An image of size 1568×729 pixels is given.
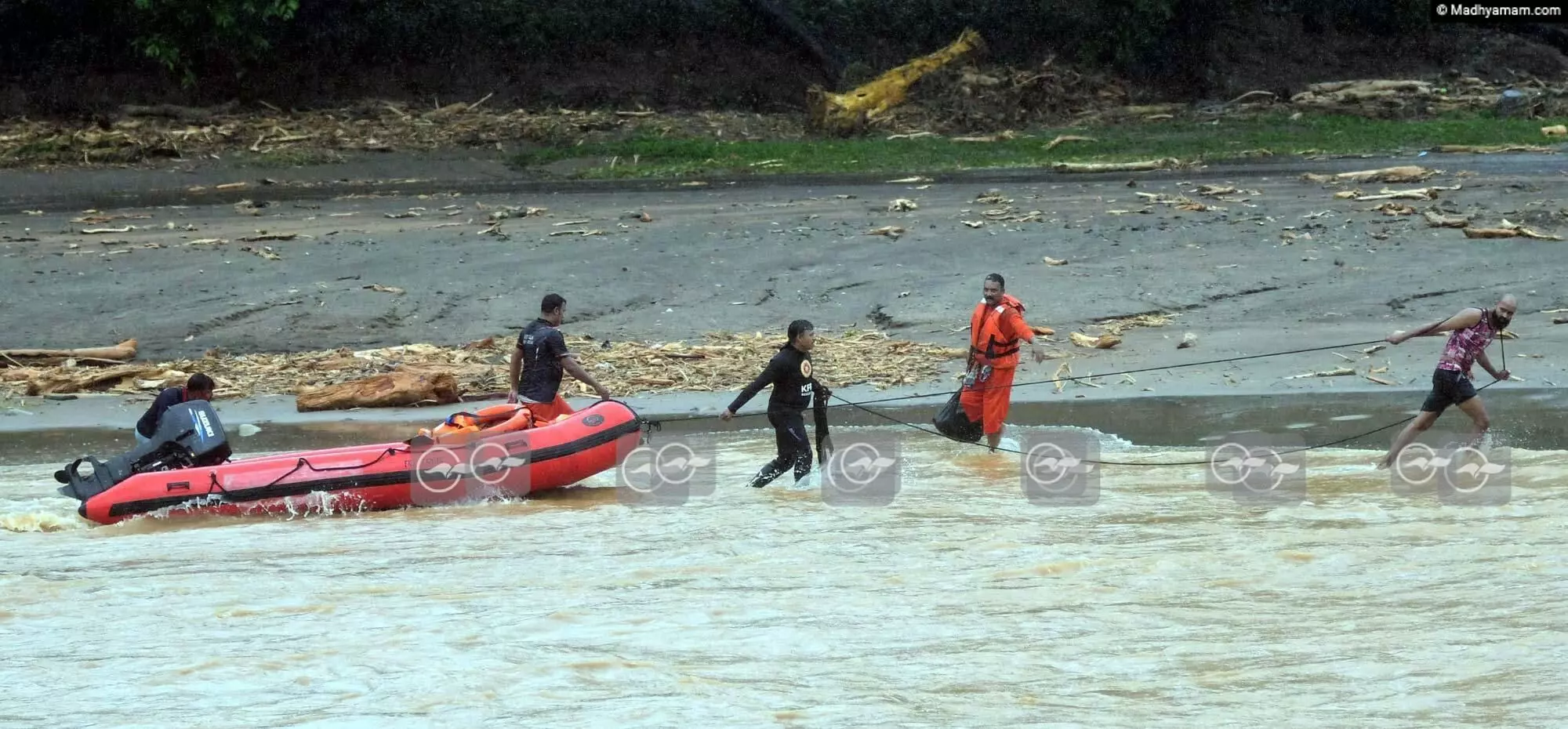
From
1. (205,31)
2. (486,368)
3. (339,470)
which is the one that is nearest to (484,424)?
(339,470)

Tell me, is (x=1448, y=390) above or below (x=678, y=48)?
below

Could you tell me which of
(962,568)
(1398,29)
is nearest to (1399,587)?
(962,568)

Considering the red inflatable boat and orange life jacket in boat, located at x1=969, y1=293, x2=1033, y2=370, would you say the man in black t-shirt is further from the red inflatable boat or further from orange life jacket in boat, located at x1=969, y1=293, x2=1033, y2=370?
orange life jacket in boat, located at x1=969, y1=293, x2=1033, y2=370

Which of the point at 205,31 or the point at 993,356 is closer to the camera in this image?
the point at 993,356

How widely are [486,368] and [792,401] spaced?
17.6 feet

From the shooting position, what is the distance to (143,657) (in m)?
8.77

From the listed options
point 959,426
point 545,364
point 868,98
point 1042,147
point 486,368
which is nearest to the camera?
point 545,364

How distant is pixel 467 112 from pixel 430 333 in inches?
564

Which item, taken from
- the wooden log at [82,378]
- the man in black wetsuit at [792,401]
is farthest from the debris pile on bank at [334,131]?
the man in black wetsuit at [792,401]

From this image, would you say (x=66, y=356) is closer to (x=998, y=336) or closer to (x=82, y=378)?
(x=82, y=378)

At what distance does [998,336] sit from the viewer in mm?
12328

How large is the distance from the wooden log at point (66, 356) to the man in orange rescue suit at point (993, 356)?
8.60 metres

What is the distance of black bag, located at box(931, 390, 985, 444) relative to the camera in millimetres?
12664

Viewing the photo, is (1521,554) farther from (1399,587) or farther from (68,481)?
(68,481)
